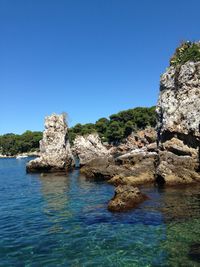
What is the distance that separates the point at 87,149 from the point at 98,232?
192ft

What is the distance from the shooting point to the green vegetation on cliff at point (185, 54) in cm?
5150

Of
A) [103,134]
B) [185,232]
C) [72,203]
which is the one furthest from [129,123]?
[185,232]

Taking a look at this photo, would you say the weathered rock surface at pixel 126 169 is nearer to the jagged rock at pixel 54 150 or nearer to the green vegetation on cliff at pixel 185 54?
the jagged rock at pixel 54 150

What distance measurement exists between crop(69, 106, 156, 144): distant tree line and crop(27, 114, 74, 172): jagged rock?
86.1 metres

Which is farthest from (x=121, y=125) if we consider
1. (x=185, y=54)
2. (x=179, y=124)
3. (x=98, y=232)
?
(x=98, y=232)

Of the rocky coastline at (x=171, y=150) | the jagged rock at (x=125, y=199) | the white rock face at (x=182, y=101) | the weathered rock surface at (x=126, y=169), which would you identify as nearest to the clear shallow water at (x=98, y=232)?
the jagged rock at (x=125, y=199)

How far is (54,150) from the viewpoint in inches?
2717

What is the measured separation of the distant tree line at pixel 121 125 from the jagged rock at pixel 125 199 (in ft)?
404

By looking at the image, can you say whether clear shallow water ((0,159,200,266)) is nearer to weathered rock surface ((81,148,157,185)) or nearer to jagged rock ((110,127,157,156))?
weathered rock surface ((81,148,157,185))

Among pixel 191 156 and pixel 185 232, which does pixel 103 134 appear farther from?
pixel 185 232

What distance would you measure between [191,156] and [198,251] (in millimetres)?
28008

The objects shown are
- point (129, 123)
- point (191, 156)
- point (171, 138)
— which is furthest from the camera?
point (129, 123)

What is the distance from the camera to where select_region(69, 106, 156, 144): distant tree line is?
157875 mm

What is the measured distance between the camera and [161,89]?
55.8 m
